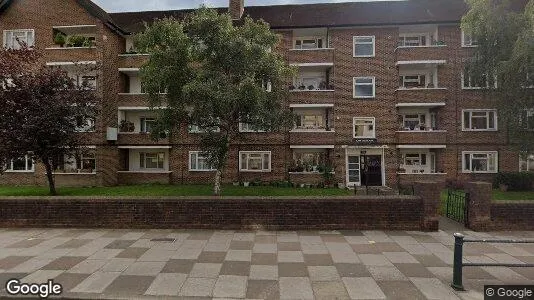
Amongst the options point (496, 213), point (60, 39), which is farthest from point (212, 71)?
point (60, 39)

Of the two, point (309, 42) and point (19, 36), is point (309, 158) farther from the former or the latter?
point (19, 36)

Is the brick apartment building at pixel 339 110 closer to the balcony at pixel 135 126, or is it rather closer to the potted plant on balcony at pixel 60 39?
the balcony at pixel 135 126

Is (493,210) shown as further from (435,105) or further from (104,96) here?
(104,96)

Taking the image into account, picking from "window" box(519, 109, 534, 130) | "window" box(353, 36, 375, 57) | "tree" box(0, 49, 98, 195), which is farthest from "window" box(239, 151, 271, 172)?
"window" box(519, 109, 534, 130)

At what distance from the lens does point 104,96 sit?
71.7 ft

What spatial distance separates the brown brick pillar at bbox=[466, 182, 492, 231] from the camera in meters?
9.38

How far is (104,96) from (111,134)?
2479 mm

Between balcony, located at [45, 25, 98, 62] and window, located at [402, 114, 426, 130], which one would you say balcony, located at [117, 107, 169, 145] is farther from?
window, located at [402, 114, 426, 130]

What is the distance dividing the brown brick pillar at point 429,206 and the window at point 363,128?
1345 cm

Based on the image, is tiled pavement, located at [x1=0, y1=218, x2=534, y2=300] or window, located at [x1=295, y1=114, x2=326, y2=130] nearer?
tiled pavement, located at [x1=0, y1=218, x2=534, y2=300]

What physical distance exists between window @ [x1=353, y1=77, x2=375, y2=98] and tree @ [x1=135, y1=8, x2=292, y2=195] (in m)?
10.7

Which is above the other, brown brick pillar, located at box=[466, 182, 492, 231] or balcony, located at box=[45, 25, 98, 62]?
balcony, located at box=[45, 25, 98, 62]

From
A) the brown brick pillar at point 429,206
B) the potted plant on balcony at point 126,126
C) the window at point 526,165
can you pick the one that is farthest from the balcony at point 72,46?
the window at point 526,165

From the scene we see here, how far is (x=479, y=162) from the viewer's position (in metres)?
21.9
